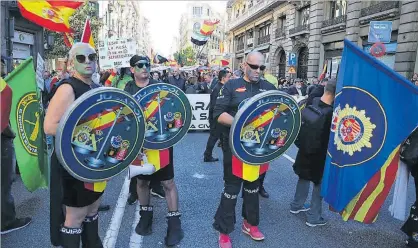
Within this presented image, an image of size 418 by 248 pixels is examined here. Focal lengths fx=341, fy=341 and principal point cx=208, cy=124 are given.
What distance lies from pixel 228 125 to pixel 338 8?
21.3 meters

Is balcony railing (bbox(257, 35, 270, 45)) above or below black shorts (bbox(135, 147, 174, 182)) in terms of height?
above

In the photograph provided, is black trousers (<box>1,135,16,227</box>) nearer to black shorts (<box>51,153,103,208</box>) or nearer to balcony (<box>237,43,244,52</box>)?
black shorts (<box>51,153,103,208</box>)

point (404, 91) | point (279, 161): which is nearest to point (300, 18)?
point (279, 161)

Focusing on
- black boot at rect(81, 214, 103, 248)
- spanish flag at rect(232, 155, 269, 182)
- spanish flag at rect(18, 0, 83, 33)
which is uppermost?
spanish flag at rect(18, 0, 83, 33)

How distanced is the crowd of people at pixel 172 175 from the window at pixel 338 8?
62.9ft

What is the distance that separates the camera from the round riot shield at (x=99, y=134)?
2.26 meters

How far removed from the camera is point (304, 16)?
2628 cm

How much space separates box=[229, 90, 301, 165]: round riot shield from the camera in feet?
9.89

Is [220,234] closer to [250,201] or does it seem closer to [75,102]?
[250,201]

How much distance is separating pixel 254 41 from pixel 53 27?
33920 mm

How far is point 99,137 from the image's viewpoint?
8.04ft

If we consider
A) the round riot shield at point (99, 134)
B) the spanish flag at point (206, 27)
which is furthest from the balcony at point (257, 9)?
the round riot shield at point (99, 134)

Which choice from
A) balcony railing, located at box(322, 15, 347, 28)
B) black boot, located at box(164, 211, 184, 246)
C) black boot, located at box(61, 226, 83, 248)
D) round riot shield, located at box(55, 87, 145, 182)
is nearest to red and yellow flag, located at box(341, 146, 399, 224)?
black boot, located at box(164, 211, 184, 246)

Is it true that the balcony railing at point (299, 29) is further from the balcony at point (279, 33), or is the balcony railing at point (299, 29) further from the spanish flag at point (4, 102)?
the spanish flag at point (4, 102)
